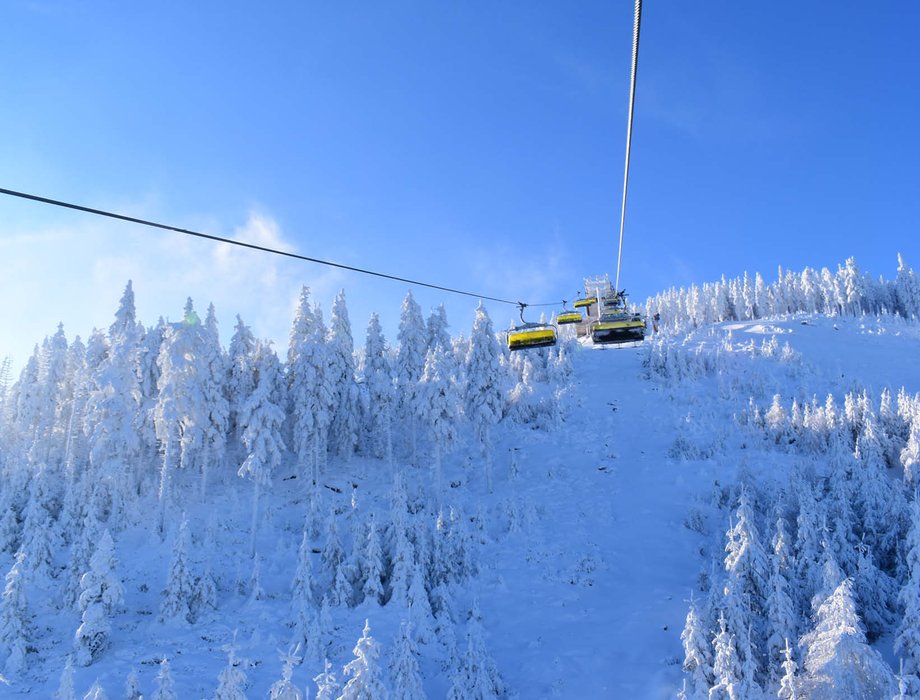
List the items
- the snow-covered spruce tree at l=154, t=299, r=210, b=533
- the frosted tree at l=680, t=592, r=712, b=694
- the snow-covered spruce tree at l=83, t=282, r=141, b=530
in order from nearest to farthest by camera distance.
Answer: the frosted tree at l=680, t=592, r=712, b=694 < the snow-covered spruce tree at l=83, t=282, r=141, b=530 < the snow-covered spruce tree at l=154, t=299, r=210, b=533

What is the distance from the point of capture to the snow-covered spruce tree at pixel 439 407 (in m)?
42.7

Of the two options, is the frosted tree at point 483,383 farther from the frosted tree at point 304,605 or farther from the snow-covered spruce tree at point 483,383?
the frosted tree at point 304,605

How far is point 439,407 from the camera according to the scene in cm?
4288

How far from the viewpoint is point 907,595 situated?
1920 centimetres

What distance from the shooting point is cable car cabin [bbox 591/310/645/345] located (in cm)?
2148

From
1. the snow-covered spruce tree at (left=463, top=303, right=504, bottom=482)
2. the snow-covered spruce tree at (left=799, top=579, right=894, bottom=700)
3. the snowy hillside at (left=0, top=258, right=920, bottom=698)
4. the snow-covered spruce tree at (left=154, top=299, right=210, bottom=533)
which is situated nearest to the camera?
the snow-covered spruce tree at (left=799, top=579, right=894, bottom=700)

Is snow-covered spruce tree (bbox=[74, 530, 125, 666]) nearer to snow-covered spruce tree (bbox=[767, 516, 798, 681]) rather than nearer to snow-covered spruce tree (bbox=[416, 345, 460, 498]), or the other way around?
snow-covered spruce tree (bbox=[416, 345, 460, 498])

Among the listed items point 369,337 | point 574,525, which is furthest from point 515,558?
point 369,337

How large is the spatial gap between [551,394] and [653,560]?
30.5m

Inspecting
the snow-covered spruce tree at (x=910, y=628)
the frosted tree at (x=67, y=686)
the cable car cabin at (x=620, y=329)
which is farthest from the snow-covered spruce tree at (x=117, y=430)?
the snow-covered spruce tree at (x=910, y=628)

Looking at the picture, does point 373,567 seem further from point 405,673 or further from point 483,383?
point 483,383

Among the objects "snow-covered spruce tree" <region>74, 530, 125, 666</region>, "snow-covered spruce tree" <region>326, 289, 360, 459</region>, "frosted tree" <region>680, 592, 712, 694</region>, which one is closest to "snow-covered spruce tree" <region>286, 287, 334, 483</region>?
"snow-covered spruce tree" <region>326, 289, 360, 459</region>

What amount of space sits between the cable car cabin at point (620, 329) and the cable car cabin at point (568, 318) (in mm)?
4191

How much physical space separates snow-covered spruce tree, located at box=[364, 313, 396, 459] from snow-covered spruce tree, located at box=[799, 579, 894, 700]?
31714 mm
